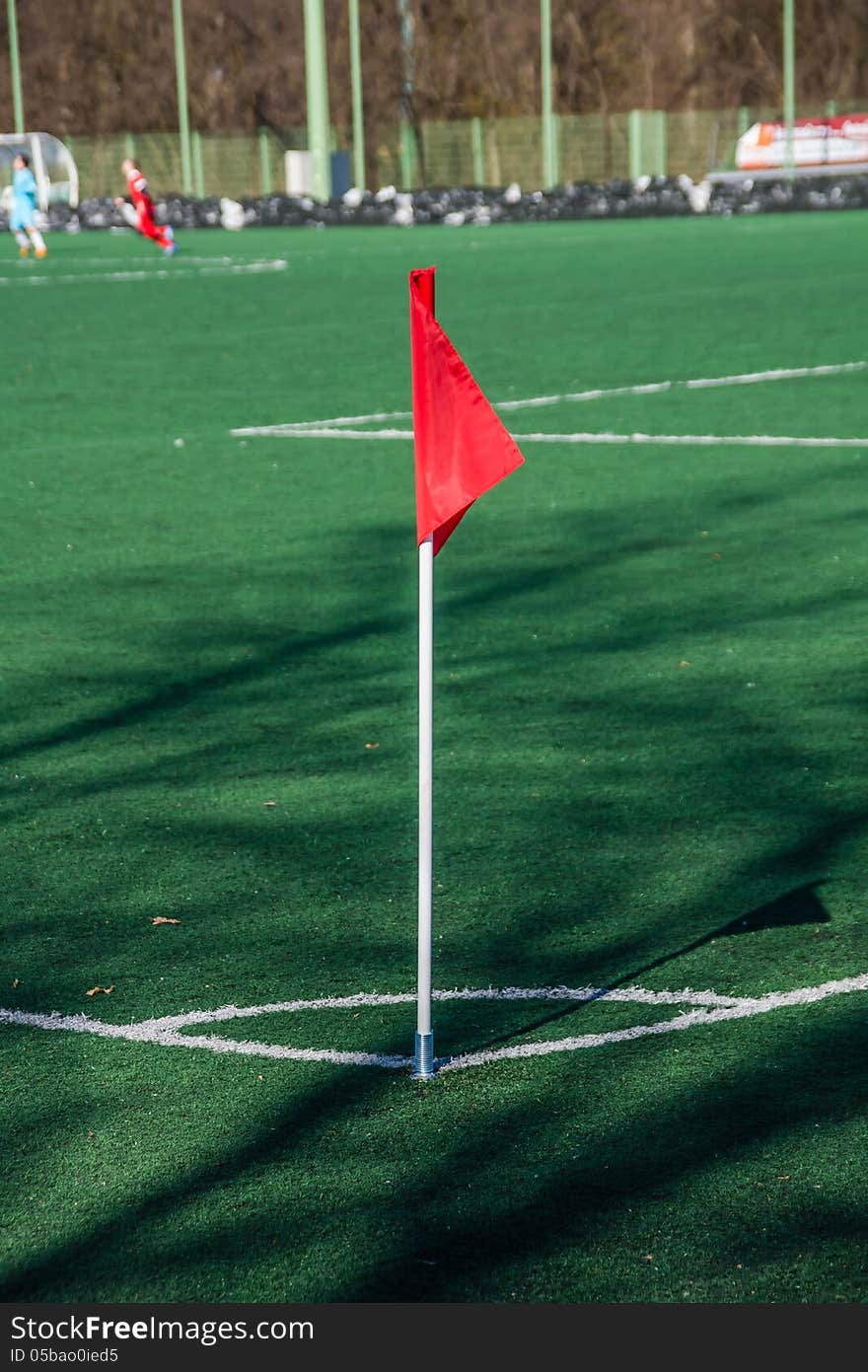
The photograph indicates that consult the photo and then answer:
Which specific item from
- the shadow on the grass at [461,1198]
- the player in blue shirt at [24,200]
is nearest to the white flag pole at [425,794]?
the shadow on the grass at [461,1198]

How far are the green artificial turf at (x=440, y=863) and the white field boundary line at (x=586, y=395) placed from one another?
0.94 m

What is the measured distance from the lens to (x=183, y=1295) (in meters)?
3.48

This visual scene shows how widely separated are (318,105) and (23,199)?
15.7m

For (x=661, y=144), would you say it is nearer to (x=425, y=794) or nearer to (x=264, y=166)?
(x=264, y=166)

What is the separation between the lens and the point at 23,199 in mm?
38500

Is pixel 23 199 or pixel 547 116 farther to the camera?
pixel 547 116

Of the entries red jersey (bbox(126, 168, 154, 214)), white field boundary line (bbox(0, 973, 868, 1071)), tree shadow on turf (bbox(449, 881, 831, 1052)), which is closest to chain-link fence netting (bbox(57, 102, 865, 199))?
red jersey (bbox(126, 168, 154, 214))

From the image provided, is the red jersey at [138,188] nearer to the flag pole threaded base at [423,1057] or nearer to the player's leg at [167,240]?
the player's leg at [167,240]

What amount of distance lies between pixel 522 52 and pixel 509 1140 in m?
84.1

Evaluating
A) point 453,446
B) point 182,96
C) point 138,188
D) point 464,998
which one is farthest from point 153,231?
point 453,446

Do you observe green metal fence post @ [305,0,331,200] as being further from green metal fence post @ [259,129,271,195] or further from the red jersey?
green metal fence post @ [259,129,271,195]

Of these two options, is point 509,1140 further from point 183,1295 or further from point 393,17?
point 393,17

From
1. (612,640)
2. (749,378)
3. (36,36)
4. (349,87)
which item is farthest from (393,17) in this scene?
(612,640)

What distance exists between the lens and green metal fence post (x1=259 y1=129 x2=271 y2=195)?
6756 centimetres
